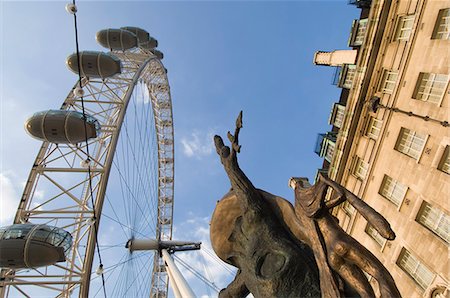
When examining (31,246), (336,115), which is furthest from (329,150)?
(31,246)

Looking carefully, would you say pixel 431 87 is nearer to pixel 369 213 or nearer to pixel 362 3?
pixel 362 3

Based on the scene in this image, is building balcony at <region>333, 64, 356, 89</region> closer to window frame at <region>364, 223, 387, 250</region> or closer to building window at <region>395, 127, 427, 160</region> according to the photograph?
building window at <region>395, 127, 427, 160</region>

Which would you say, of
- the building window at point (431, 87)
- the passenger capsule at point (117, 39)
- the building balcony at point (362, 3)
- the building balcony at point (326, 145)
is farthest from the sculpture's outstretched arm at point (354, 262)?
the passenger capsule at point (117, 39)

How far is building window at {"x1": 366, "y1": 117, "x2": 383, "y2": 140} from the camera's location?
82.3 ft

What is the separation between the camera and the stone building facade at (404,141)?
19228 mm

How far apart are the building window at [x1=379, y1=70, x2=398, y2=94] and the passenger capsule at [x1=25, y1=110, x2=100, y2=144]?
828 inches

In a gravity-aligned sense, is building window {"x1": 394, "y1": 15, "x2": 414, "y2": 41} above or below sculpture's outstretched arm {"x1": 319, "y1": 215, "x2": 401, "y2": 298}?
above

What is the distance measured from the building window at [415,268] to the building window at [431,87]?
9.42 meters

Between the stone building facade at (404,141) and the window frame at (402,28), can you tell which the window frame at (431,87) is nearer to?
the stone building facade at (404,141)

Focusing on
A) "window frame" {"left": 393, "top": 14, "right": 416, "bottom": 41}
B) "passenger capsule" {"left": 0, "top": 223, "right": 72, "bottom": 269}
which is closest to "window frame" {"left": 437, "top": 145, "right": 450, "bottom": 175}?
"window frame" {"left": 393, "top": 14, "right": 416, "bottom": 41}

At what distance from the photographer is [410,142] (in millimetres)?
22078

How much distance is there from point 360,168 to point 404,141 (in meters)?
4.73

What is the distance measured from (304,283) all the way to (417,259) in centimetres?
1522

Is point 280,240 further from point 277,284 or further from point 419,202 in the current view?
point 419,202
